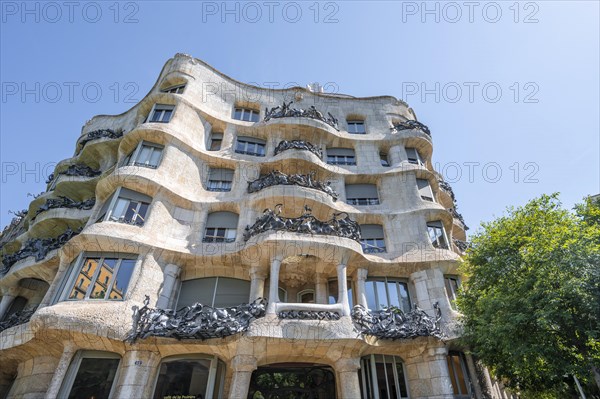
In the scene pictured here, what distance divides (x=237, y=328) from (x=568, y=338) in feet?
36.6

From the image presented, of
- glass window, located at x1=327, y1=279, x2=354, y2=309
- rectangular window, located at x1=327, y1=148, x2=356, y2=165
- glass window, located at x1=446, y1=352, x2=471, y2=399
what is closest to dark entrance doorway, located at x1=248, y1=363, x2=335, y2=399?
glass window, located at x1=327, y1=279, x2=354, y2=309

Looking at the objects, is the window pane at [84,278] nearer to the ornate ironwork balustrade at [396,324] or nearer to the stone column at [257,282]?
the stone column at [257,282]

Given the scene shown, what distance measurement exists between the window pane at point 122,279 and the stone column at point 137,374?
2.23 meters

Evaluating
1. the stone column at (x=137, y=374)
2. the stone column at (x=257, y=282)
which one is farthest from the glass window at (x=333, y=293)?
the stone column at (x=137, y=374)

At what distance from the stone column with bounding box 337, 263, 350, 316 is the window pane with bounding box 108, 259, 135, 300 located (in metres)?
8.57

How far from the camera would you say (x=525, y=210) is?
13.9 meters

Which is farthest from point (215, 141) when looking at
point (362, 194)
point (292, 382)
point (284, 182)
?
point (292, 382)

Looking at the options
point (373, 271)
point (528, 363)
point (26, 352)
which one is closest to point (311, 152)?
point (373, 271)

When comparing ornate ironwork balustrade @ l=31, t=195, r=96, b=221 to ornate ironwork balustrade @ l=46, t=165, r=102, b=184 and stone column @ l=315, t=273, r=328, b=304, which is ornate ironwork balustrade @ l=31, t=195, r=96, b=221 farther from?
stone column @ l=315, t=273, r=328, b=304

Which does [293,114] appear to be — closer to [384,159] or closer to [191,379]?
[384,159]

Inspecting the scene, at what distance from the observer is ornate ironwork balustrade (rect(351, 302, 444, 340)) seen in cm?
1247

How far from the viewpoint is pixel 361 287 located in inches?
589

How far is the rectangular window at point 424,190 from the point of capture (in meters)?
18.7

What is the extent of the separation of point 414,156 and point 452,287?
876cm
